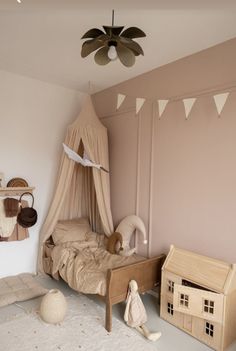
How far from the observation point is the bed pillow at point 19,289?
296 centimetres

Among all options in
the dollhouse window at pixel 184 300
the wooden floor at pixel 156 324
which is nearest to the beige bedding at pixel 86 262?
the wooden floor at pixel 156 324

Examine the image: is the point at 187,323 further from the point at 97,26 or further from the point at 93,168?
the point at 97,26

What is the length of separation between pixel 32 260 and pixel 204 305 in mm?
2644

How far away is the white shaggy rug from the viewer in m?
2.23

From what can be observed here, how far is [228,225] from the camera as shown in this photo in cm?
254

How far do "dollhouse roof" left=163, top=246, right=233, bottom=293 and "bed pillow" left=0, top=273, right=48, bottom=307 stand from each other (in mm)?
1701

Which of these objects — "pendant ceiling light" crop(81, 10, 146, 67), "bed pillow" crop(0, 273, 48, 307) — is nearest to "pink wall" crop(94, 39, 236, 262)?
"pendant ceiling light" crop(81, 10, 146, 67)

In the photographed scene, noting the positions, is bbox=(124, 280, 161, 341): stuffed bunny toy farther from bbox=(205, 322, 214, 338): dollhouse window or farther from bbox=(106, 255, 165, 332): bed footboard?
bbox=(205, 322, 214, 338): dollhouse window

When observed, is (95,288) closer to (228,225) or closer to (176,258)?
(176,258)

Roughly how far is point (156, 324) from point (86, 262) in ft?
3.39

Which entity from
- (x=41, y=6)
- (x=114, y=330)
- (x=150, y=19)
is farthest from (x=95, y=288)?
(x=150, y=19)

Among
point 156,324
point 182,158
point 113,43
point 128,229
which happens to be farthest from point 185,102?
point 156,324

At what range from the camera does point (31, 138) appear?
380 cm

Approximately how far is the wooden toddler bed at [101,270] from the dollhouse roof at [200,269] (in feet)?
0.92
